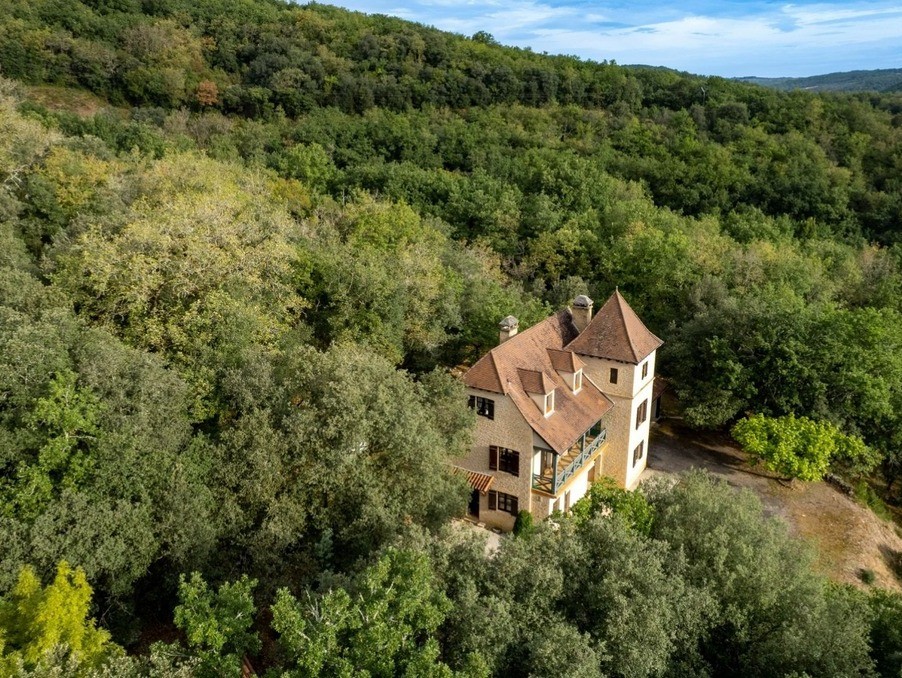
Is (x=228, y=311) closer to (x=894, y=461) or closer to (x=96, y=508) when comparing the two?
(x=96, y=508)

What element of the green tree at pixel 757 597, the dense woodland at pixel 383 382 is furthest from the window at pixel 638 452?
the green tree at pixel 757 597

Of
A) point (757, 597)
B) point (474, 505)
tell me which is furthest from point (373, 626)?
point (474, 505)

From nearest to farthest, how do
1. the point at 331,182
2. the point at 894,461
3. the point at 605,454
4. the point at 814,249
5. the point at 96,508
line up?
1. the point at 96,508
2. the point at 605,454
3. the point at 894,461
4. the point at 814,249
5. the point at 331,182

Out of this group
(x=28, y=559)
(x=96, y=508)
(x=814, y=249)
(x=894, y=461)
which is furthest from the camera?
(x=814, y=249)

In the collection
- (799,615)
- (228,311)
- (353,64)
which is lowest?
(799,615)

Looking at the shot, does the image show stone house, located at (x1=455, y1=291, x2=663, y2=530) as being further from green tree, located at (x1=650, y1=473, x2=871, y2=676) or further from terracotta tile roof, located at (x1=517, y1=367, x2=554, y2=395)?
green tree, located at (x1=650, y1=473, x2=871, y2=676)

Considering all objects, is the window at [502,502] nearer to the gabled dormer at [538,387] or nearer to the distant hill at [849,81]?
the gabled dormer at [538,387]

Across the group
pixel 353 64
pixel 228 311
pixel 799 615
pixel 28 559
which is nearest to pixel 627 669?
pixel 799 615
